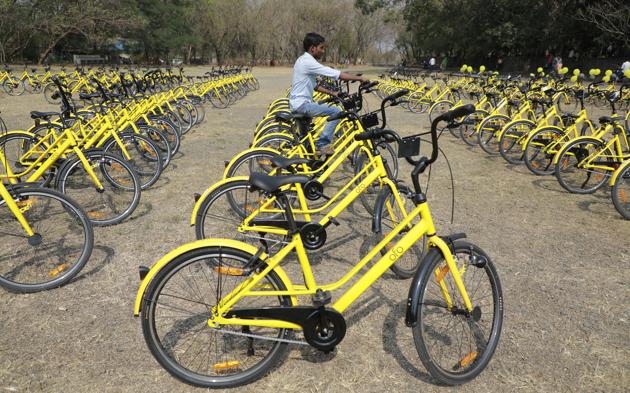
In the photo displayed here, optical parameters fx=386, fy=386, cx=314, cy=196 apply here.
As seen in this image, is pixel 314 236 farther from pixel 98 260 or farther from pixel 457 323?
pixel 98 260

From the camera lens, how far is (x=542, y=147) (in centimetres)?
555

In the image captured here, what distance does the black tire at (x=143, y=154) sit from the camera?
189 inches

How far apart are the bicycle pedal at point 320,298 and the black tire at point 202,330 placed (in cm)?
13

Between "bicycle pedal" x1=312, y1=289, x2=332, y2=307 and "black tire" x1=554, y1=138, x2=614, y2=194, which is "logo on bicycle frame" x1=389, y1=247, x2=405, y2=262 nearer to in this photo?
"bicycle pedal" x1=312, y1=289, x2=332, y2=307

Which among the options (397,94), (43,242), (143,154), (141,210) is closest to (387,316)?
(397,94)

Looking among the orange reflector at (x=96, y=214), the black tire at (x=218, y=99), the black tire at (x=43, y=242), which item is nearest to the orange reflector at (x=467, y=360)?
the black tire at (x=43, y=242)

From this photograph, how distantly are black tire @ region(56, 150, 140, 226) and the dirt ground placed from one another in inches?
6.3

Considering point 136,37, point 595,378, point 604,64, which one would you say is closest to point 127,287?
point 595,378

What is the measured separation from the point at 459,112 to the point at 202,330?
74.6 inches

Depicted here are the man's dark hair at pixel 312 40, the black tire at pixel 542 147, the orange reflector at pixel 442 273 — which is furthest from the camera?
the black tire at pixel 542 147

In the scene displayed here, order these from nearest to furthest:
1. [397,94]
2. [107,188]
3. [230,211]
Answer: [397,94] → [230,211] → [107,188]

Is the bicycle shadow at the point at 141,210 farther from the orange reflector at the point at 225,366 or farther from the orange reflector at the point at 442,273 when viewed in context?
the orange reflector at the point at 442,273

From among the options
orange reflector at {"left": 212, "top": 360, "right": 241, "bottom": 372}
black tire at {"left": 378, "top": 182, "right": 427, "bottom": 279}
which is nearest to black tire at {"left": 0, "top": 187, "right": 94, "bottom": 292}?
orange reflector at {"left": 212, "top": 360, "right": 241, "bottom": 372}

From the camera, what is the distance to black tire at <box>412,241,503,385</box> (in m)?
1.89
